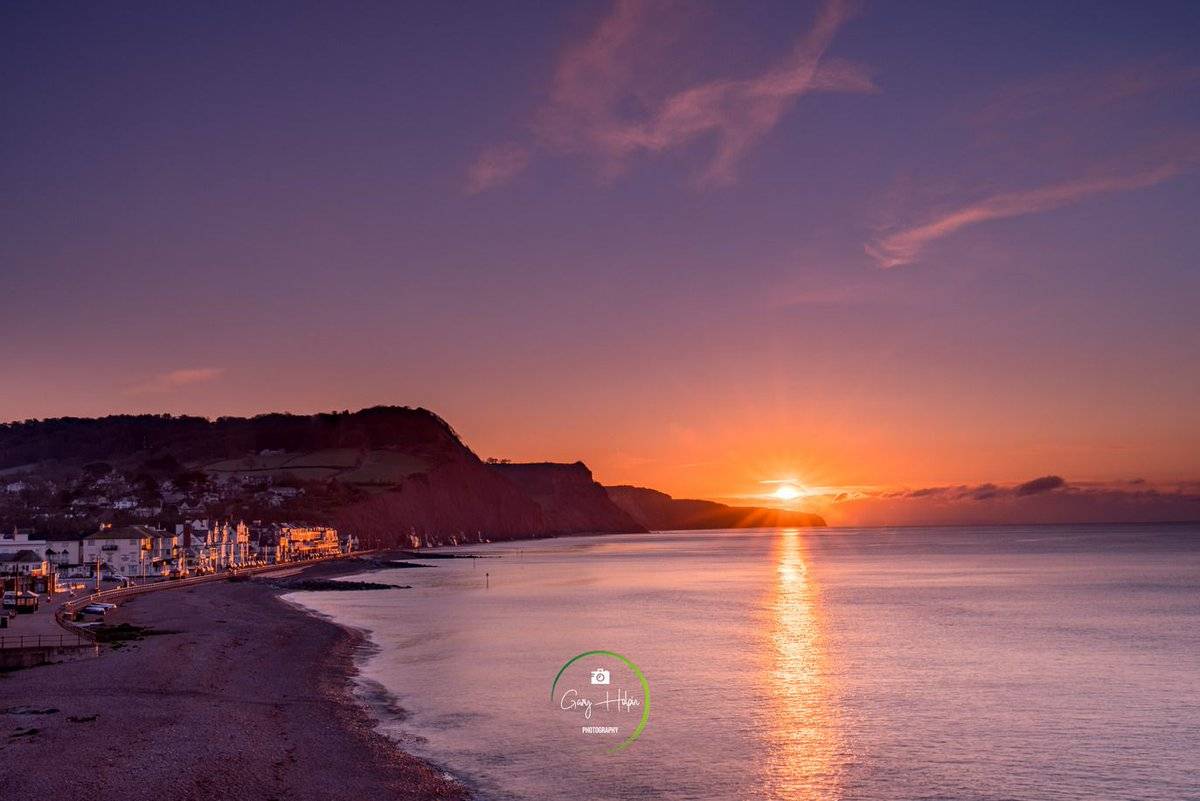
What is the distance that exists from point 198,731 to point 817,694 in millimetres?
28236

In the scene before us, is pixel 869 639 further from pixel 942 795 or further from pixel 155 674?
pixel 155 674

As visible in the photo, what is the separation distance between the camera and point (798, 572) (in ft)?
565

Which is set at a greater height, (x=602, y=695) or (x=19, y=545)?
(x=19, y=545)

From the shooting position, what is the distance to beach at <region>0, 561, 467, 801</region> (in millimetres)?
26375

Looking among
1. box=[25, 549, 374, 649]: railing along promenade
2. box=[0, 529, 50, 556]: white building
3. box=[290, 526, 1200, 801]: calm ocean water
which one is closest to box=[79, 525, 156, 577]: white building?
box=[0, 529, 50, 556]: white building

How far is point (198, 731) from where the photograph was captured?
32.2 meters

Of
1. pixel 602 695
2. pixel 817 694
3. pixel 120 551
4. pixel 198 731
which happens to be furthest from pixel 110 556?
pixel 817 694

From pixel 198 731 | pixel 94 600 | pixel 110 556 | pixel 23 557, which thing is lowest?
pixel 94 600

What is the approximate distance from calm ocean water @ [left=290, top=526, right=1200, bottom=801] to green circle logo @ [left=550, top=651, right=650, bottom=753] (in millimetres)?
728

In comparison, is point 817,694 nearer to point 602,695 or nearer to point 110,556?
point 602,695

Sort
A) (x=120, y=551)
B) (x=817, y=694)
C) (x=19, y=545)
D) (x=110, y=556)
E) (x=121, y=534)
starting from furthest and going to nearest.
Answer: (x=121, y=534) < (x=120, y=551) < (x=110, y=556) < (x=19, y=545) < (x=817, y=694)

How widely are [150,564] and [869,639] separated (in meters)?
108

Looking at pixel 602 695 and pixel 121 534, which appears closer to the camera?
pixel 602 695

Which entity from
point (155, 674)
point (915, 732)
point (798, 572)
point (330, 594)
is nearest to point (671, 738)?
point (915, 732)
